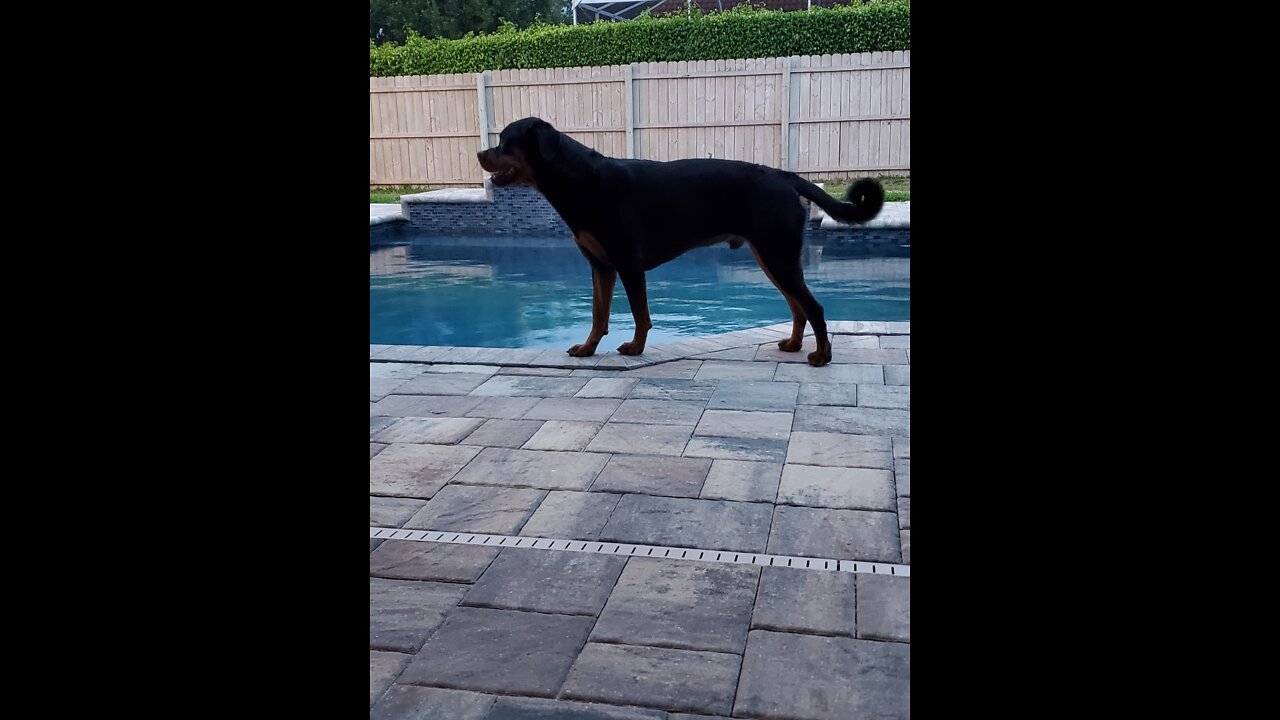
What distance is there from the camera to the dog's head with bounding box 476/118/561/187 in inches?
178

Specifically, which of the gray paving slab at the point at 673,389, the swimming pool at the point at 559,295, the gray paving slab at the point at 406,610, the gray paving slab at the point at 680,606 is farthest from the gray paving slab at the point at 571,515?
the swimming pool at the point at 559,295

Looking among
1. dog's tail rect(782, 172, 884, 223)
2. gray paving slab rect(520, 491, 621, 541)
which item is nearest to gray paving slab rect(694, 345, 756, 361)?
dog's tail rect(782, 172, 884, 223)

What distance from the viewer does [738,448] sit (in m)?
3.43

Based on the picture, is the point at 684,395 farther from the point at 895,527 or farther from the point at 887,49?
the point at 887,49

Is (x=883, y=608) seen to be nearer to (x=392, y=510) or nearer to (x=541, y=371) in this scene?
(x=392, y=510)

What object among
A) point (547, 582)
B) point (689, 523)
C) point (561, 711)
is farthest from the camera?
point (689, 523)

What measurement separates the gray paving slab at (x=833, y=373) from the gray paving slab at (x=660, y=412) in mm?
628

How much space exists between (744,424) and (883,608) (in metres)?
1.63

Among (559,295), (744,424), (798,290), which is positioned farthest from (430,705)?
(559,295)

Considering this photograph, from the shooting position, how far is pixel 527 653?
6.50ft

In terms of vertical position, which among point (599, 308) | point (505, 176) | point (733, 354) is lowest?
point (733, 354)
